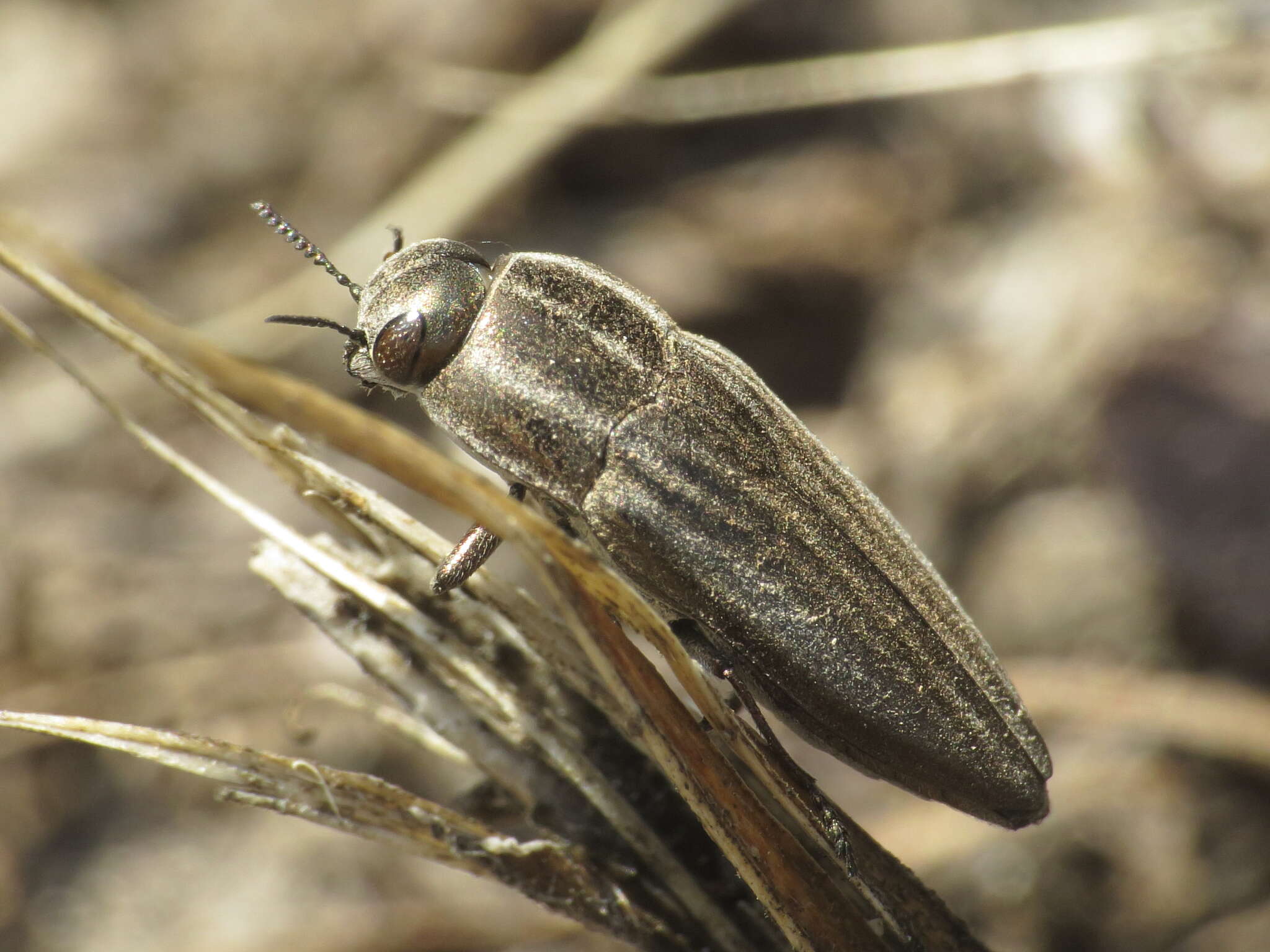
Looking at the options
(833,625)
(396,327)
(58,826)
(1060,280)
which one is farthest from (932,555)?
(58,826)

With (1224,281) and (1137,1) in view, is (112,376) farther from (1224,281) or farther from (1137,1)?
(1137,1)

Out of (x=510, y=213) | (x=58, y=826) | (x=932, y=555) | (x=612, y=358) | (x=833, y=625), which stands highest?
(x=510, y=213)

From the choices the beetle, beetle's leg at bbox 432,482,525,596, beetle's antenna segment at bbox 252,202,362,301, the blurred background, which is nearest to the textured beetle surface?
the beetle

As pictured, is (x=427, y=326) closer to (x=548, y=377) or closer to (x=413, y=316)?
(x=413, y=316)

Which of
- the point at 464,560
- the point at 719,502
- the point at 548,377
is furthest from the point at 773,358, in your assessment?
the point at 464,560

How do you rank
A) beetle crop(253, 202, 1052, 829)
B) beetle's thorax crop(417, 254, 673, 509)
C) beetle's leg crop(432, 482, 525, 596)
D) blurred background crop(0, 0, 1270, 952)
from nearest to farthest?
beetle's leg crop(432, 482, 525, 596)
beetle crop(253, 202, 1052, 829)
beetle's thorax crop(417, 254, 673, 509)
blurred background crop(0, 0, 1270, 952)

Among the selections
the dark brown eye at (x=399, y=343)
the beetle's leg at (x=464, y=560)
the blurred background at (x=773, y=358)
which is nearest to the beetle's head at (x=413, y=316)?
the dark brown eye at (x=399, y=343)

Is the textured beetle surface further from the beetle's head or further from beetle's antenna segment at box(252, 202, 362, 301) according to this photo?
beetle's antenna segment at box(252, 202, 362, 301)
